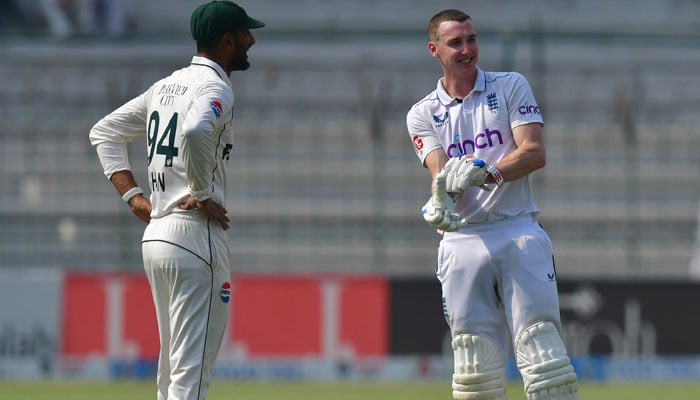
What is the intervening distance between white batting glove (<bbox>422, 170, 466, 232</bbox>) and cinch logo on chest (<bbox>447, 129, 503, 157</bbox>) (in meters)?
0.37

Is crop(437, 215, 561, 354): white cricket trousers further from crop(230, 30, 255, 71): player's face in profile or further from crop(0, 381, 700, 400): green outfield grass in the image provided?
crop(0, 381, 700, 400): green outfield grass

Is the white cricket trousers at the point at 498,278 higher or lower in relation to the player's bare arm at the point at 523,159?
lower

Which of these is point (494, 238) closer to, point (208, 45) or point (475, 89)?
point (475, 89)

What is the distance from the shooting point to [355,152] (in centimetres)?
1510

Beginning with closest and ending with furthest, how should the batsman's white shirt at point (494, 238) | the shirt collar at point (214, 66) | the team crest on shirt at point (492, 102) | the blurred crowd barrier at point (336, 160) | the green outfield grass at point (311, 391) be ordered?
1. the shirt collar at point (214, 66)
2. the batsman's white shirt at point (494, 238)
3. the team crest on shirt at point (492, 102)
4. the green outfield grass at point (311, 391)
5. the blurred crowd barrier at point (336, 160)

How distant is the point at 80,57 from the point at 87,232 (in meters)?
2.64

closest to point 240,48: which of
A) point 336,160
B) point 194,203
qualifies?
point 194,203

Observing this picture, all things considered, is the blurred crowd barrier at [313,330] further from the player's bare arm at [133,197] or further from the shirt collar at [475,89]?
the shirt collar at [475,89]

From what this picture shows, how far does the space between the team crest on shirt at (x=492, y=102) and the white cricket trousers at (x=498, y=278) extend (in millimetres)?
494

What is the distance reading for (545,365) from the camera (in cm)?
554

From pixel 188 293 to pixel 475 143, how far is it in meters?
1.45

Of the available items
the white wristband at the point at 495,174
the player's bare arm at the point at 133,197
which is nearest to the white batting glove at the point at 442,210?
the white wristband at the point at 495,174

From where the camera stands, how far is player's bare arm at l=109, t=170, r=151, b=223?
589 centimetres

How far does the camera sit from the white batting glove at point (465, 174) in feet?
17.9
